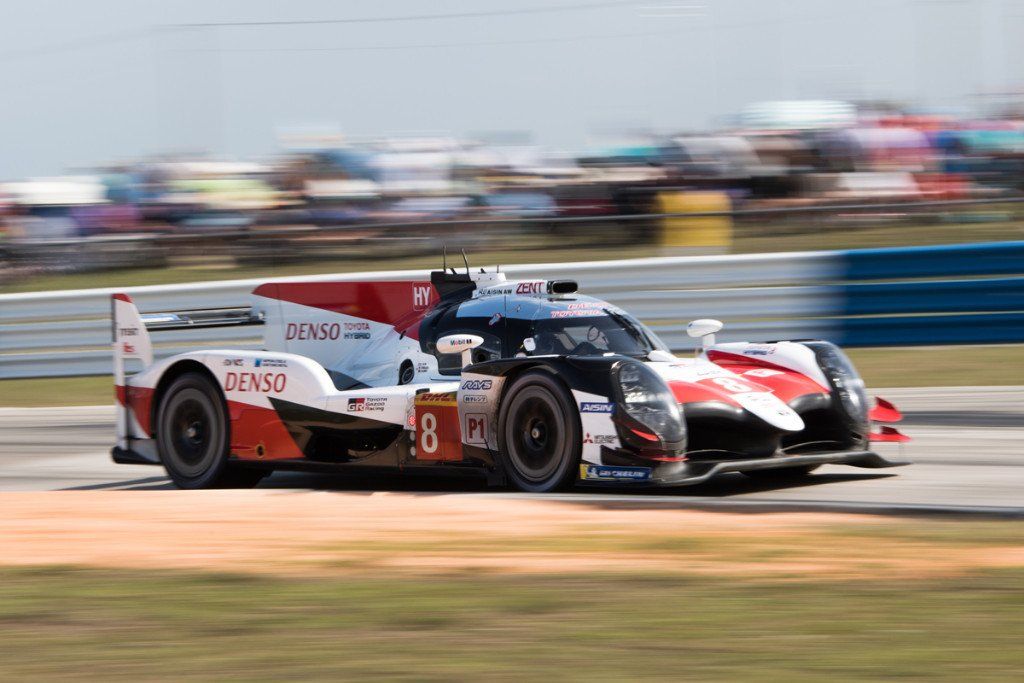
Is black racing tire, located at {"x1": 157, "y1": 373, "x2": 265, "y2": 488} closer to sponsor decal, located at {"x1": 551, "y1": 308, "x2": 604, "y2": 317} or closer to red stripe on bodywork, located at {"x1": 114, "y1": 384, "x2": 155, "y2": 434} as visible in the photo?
A: red stripe on bodywork, located at {"x1": 114, "y1": 384, "x2": 155, "y2": 434}

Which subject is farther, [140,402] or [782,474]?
[140,402]

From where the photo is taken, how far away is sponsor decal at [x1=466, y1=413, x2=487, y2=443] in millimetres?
7285

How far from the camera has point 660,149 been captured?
661 inches

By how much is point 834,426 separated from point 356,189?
11.4m

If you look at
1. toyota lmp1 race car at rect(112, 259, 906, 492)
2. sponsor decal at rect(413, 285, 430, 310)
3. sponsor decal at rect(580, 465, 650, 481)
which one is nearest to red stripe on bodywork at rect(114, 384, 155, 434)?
toyota lmp1 race car at rect(112, 259, 906, 492)

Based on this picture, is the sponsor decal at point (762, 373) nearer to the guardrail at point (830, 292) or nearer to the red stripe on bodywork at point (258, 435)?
the red stripe on bodywork at point (258, 435)

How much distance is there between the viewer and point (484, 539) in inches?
223

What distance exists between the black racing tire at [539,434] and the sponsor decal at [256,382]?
1624 millimetres

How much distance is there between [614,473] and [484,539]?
51.0 inches

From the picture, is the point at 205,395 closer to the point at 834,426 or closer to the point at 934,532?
the point at 834,426

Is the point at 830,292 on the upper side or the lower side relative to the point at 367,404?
upper

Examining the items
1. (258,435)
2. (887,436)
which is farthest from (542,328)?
(887,436)

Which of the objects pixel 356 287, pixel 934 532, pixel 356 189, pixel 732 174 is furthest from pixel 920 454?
pixel 356 189

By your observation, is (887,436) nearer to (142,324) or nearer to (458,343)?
(458,343)
